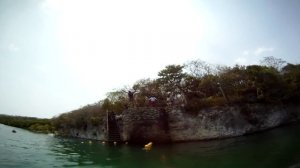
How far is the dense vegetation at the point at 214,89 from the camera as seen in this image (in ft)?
75.0

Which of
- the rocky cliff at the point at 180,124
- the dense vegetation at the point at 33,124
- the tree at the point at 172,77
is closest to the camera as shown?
the rocky cliff at the point at 180,124

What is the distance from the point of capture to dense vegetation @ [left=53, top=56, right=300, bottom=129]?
22872 millimetres

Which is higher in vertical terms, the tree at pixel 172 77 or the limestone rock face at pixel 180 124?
the tree at pixel 172 77

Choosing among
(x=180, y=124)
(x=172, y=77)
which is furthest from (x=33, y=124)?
(x=180, y=124)

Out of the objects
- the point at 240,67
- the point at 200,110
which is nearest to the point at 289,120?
the point at 240,67

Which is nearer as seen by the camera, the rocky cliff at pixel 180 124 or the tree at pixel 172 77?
the rocky cliff at pixel 180 124

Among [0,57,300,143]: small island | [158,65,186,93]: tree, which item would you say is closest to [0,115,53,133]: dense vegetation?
[0,57,300,143]: small island

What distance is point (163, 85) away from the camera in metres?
25.6

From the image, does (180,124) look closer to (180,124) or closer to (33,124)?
(180,124)

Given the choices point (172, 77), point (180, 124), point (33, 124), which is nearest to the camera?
point (180, 124)

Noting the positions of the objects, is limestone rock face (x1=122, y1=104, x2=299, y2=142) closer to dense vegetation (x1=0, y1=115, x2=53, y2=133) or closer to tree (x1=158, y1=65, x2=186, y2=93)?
tree (x1=158, y1=65, x2=186, y2=93)

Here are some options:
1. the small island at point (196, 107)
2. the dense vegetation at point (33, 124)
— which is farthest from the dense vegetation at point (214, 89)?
the dense vegetation at point (33, 124)

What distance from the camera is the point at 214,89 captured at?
2428 cm

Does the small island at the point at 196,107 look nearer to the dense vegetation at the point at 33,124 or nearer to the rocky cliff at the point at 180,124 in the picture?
the rocky cliff at the point at 180,124
